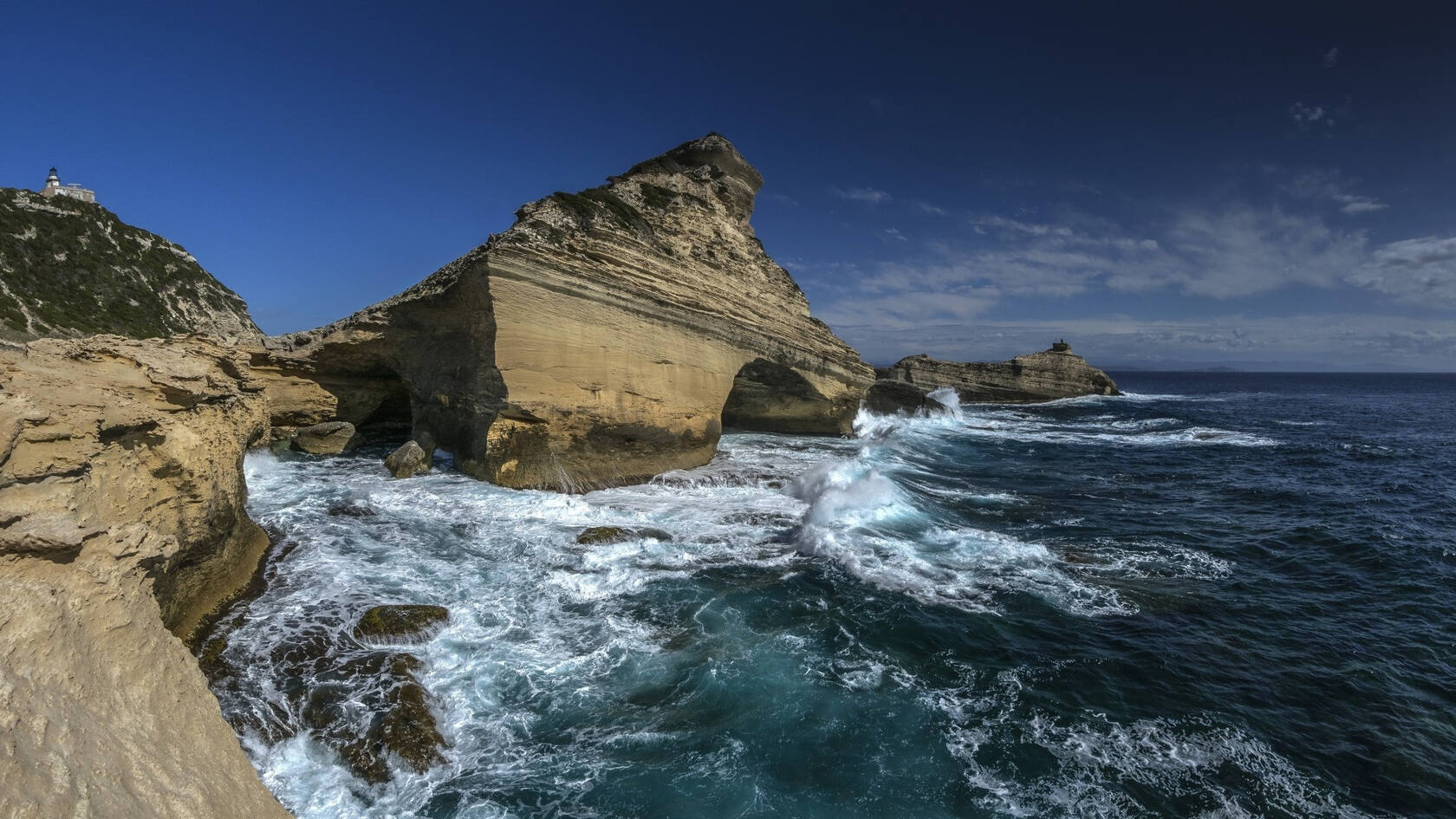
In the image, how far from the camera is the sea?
5.57m

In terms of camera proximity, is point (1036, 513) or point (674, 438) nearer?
point (1036, 513)

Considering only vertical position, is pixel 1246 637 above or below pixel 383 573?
below

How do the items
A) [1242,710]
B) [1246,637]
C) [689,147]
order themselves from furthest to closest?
[689,147], [1246,637], [1242,710]

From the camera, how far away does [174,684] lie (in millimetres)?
3674

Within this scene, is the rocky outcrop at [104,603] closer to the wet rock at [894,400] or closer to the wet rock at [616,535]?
the wet rock at [616,535]

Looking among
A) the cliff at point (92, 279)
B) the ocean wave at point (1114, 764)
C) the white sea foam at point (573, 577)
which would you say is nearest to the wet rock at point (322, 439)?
the white sea foam at point (573, 577)

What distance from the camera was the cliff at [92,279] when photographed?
29250 mm

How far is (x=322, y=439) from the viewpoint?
17.0m

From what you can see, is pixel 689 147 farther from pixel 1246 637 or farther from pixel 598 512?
pixel 1246 637

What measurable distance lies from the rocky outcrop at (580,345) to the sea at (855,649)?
4.78 ft

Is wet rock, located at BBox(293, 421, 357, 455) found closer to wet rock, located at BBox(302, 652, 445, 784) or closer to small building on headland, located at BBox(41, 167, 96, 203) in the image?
wet rock, located at BBox(302, 652, 445, 784)

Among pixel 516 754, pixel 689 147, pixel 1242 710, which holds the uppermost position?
pixel 689 147

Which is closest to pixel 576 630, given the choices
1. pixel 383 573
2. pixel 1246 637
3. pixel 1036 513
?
pixel 383 573

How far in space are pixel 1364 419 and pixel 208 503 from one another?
2264 inches
